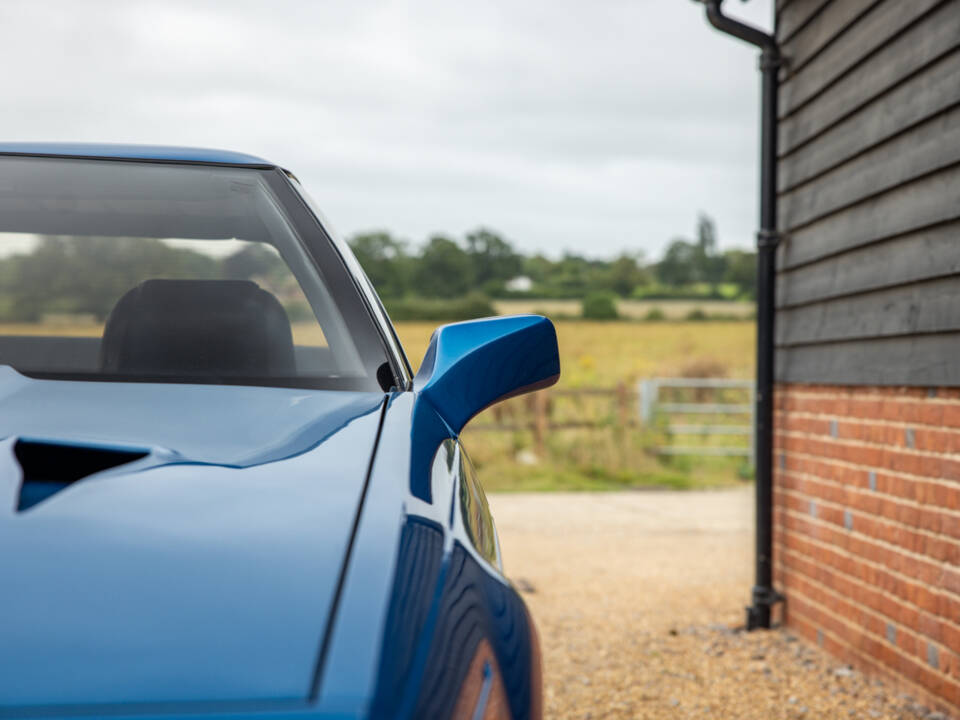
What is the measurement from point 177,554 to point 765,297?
4.56m

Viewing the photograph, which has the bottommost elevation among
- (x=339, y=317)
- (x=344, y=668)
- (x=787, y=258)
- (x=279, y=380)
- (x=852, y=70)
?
(x=344, y=668)

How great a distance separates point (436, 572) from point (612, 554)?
7658mm

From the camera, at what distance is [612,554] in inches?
328

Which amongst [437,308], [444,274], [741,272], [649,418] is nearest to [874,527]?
[649,418]

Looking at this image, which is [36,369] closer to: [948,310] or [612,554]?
[948,310]

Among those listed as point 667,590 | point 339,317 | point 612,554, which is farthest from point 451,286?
point 339,317

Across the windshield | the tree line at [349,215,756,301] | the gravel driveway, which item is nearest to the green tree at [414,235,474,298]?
the tree line at [349,215,756,301]

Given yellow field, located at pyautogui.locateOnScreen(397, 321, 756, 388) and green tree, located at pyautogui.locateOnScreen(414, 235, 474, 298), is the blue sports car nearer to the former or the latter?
yellow field, located at pyautogui.locateOnScreen(397, 321, 756, 388)

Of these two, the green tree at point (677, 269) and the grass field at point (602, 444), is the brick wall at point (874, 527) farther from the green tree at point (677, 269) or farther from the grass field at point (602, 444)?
the green tree at point (677, 269)

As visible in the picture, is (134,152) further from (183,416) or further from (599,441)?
(599,441)

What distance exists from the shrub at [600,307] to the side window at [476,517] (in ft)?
90.9

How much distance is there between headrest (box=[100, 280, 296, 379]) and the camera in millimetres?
1568

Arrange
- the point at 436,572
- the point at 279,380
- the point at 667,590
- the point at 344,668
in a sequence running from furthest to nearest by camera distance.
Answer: the point at 667,590
the point at 279,380
the point at 436,572
the point at 344,668

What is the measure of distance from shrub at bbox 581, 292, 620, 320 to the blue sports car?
90.1 feet
